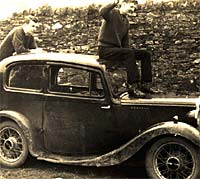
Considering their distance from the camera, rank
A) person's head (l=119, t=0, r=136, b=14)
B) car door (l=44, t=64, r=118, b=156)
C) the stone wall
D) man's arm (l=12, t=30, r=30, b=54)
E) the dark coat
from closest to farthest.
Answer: car door (l=44, t=64, r=118, b=156) → man's arm (l=12, t=30, r=30, b=54) → the dark coat → the stone wall → person's head (l=119, t=0, r=136, b=14)

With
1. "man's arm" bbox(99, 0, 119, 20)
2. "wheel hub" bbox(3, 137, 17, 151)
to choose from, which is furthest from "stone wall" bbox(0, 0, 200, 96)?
"wheel hub" bbox(3, 137, 17, 151)

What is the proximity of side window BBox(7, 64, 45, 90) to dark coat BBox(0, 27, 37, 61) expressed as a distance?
27.6 inches

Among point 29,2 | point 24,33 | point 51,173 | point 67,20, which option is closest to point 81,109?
point 51,173

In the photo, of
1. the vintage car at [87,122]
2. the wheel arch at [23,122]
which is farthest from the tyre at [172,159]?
the wheel arch at [23,122]

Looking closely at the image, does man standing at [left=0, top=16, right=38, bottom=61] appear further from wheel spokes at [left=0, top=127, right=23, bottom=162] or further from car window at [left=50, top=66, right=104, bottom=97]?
wheel spokes at [left=0, top=127, right=23, bottom=162]

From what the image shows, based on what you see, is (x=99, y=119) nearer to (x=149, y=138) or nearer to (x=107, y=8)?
(x=149, y=138)

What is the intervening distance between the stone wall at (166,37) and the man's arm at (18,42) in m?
2.91

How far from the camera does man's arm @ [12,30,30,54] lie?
272 inches

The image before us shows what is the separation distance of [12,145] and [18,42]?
1788 mm

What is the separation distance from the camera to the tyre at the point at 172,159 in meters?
5.10

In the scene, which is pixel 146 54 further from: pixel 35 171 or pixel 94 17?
pixel 94 17

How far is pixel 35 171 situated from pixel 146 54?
84.4 inches

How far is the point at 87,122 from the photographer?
573 centimetres

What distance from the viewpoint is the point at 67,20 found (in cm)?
1026
